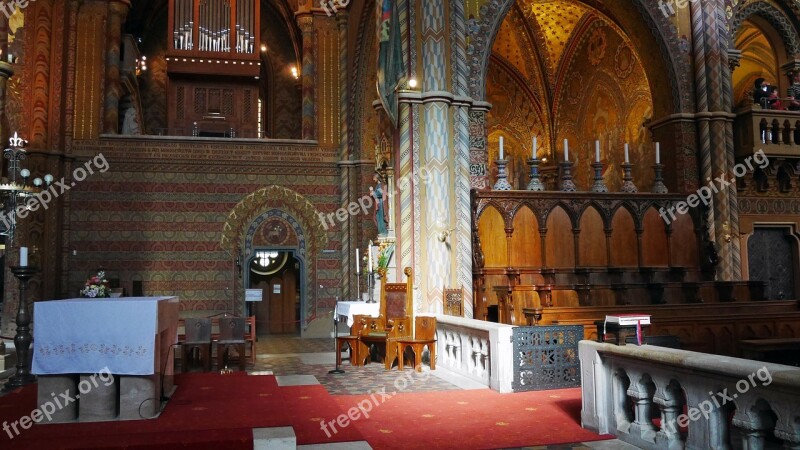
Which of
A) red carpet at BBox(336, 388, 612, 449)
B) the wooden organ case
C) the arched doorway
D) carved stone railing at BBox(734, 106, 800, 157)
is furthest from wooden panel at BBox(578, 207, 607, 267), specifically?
the wooden organ case

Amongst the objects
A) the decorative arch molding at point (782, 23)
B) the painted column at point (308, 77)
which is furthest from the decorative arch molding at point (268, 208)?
the decorative arch molding at point (782, 23)

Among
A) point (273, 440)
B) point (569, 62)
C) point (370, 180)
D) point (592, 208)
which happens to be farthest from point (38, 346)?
point (569, 62)

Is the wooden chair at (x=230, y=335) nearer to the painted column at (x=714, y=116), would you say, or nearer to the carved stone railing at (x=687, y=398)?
the carved stone railing at (x=687, y=398)

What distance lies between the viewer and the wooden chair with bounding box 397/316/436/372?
8672 mm

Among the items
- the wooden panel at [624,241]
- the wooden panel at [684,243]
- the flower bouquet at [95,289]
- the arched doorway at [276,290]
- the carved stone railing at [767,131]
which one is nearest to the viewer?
the flower bouquet at [95,289]

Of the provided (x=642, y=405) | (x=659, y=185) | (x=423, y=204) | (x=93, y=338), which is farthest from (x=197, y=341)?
(x=659, y=185)

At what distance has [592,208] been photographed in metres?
12.3

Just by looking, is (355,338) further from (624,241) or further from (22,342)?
(624,241)

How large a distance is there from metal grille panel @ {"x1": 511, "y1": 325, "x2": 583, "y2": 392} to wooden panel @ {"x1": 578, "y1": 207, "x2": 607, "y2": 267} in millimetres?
5343

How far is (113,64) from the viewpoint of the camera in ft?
52.8

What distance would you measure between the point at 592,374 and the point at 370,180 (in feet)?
38.5

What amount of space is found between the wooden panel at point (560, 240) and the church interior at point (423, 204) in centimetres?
4

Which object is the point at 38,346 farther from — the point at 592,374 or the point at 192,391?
the point at 592,374

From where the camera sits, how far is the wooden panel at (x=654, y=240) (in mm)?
12648
